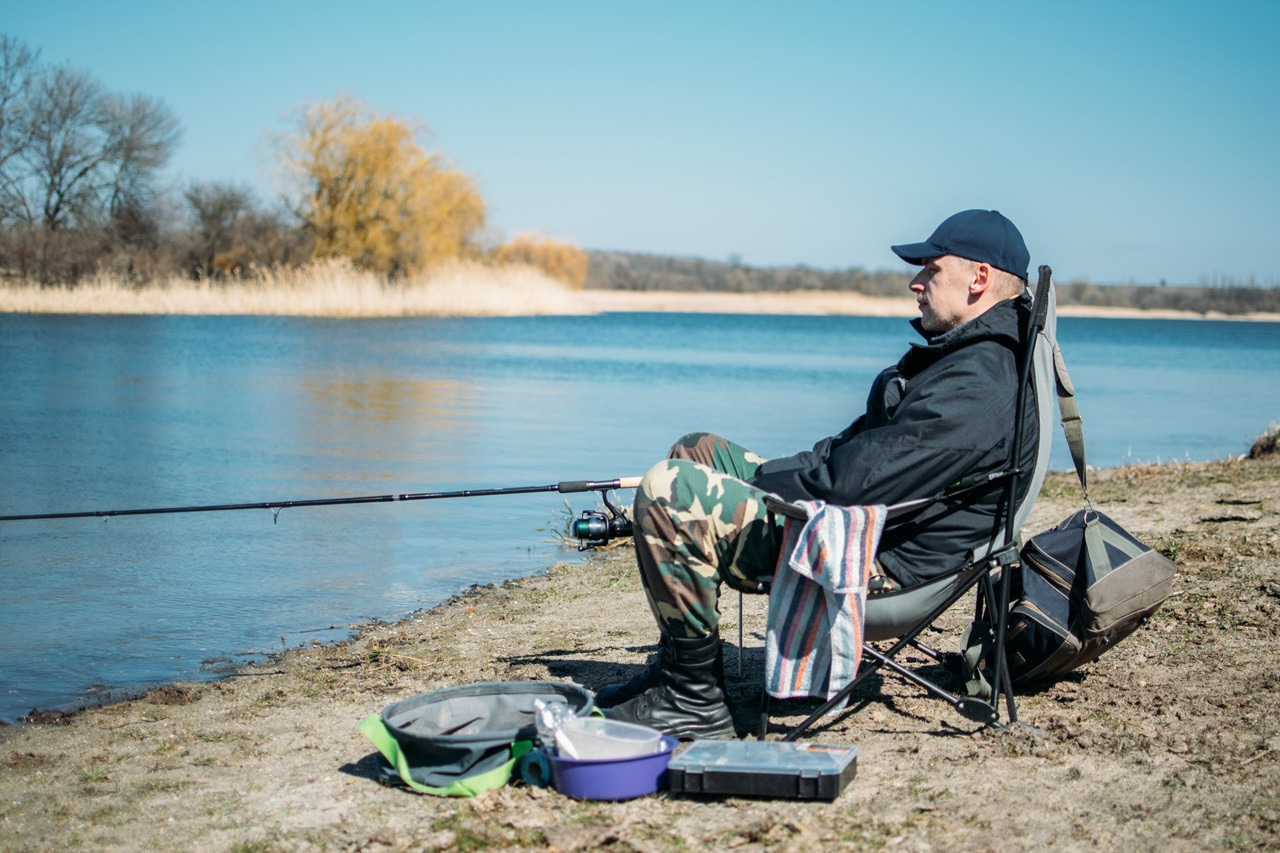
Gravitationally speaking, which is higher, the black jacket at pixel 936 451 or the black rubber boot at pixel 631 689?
the black jacket at pixel 936 451

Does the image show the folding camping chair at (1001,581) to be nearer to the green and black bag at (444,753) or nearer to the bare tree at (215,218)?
the green and black bag at (444,753)

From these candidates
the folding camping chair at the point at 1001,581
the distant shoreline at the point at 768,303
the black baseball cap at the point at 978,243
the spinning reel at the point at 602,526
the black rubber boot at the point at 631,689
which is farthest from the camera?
the distant shoreline at the point at 768,303

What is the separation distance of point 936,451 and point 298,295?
32925mm

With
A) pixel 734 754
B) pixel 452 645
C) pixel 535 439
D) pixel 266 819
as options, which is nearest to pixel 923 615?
pixel 734 754

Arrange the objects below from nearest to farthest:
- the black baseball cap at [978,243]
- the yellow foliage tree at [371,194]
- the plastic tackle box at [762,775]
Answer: the plastic tackle box at [762,775] < the black baseball cap at [978,243] < the yellow foliage tree at [371,194]

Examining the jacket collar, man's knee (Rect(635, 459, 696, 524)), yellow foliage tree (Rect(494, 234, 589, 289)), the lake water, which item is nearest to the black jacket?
the jacket collar

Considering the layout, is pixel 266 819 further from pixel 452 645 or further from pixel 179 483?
pixel 179 483

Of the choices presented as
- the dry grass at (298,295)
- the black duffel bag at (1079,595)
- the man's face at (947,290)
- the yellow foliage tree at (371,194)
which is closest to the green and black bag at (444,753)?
the black duffel bag at (1079,595)

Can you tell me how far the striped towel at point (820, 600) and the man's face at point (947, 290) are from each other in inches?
29.4

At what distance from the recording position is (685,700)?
3.34m

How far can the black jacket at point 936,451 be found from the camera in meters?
3.08

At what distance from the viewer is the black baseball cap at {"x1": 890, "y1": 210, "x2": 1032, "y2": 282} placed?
338 centimetres

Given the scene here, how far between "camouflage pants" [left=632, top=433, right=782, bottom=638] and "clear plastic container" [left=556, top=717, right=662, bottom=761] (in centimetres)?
31

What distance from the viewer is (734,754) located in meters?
3.00
